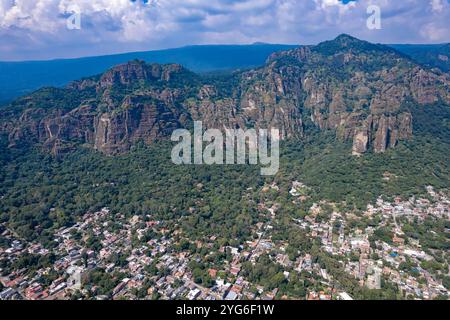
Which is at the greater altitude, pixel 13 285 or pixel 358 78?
pixel 358 78

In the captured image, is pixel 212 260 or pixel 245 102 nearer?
pixel 212 260

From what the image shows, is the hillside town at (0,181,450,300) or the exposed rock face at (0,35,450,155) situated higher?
the exposed rock face at (0,35,450,155)

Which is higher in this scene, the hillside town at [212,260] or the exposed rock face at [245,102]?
the exposed rock face at [245,102]

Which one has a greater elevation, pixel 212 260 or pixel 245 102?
pixel 245 102

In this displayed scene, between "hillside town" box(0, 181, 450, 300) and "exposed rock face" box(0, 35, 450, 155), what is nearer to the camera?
"hillside town" box(0, 181, 450, 300)

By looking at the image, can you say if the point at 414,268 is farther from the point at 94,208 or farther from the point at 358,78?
the point at 358,78

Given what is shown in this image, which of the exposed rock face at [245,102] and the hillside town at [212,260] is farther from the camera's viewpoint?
the exposed rock face at [245,102]

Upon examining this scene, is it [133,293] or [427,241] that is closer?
[133,293]

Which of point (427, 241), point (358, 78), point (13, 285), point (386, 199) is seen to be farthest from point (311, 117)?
point (13, 285)
